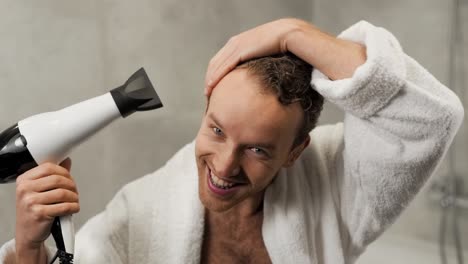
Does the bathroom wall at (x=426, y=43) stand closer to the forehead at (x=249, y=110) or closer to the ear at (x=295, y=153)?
the ear at (x=295, y=153)

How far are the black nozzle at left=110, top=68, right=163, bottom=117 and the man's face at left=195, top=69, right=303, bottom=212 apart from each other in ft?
0.38

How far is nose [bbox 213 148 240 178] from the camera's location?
840mm

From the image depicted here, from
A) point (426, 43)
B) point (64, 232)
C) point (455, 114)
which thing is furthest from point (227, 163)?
point (426, 43)

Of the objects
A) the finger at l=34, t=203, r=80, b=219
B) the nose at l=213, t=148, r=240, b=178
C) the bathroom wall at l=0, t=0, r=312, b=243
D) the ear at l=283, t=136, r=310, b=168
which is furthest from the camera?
the bathroom wall at l=0, t=0, r=312, b=243

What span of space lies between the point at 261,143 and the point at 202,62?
0.82 metres

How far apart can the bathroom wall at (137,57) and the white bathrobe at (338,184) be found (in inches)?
16.6

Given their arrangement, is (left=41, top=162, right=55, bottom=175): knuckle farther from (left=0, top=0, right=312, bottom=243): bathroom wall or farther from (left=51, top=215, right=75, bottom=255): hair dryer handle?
(left=0, top=0, right=312, bottom=243): bathroom wall

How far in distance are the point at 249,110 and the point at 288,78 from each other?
3.6 inches

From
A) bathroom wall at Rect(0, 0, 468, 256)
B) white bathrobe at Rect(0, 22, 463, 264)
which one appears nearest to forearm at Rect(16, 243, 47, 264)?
white bathrobe at Rect(0, 22, 463, 264)

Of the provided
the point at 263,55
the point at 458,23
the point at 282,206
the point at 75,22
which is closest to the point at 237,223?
the point at 282,206

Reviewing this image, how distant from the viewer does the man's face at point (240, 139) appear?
834mm

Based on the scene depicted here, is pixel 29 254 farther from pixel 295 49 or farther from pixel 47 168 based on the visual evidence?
pixel 295 49

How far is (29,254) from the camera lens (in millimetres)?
793

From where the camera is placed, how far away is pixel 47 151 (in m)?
0.76
